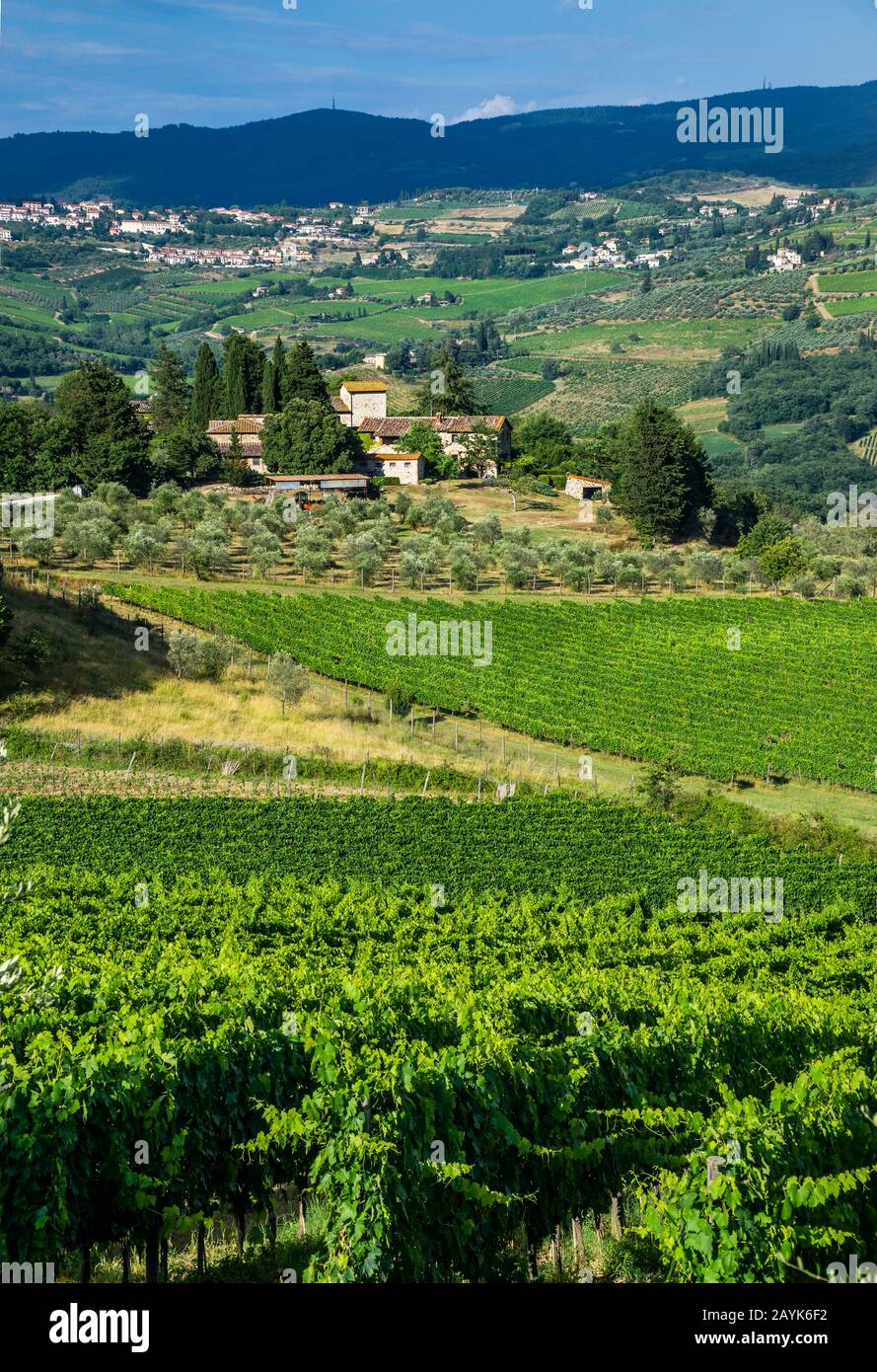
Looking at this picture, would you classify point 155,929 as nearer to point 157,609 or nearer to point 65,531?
point 157,609

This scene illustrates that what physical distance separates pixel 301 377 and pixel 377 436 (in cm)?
818

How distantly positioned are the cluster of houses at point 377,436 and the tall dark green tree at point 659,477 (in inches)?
578

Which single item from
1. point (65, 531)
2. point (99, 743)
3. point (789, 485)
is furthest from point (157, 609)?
point (789, 485)

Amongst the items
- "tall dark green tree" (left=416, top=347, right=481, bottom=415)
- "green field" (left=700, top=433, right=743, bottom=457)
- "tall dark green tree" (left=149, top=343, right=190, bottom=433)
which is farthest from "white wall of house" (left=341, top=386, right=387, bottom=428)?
"green field" (left=700, top=433, right=743, bottom=457)

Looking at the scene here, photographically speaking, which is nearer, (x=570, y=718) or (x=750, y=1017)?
(x=750, y=1017)

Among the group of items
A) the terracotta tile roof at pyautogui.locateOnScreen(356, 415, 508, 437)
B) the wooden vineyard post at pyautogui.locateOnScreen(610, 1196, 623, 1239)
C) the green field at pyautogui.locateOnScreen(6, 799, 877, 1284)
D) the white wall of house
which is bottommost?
the wooden vineyard post at pyautogui.locateOnScreen(610, 1196, 623, 1239)

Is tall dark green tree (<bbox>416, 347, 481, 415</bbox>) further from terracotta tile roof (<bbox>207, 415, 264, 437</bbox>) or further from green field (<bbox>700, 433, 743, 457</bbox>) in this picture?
green field (<bbox>700, 433, 743, 457</bbox>)

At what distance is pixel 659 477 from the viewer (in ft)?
297

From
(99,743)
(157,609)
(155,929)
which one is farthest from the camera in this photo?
(157,609)

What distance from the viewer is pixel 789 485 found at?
168500mm

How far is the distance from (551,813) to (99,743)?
46.5 feet

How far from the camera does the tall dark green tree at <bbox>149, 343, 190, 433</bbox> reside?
106438 millimetres

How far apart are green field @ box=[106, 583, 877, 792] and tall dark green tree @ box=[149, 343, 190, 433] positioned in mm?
43606
